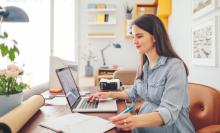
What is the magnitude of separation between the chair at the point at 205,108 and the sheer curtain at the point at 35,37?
2.42 m

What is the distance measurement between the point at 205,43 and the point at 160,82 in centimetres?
123

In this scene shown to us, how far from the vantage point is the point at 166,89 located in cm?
81

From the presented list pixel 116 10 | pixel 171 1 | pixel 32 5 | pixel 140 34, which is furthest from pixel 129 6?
pixel 140 34

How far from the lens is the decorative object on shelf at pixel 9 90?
67 centimetres

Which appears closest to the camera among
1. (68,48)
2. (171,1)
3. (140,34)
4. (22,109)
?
(22,109)

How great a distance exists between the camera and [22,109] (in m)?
0.67

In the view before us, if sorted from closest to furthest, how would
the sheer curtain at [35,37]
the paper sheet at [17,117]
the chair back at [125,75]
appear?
1. the paper sheet at [17,117]
2. the chair back at [125,75]
3. the sheer curtain at [35,37]

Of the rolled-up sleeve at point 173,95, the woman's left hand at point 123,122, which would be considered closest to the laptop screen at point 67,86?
the woman's left hand at point 123,122

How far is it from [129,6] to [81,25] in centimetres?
130

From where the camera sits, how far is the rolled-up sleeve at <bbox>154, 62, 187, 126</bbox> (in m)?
0.73

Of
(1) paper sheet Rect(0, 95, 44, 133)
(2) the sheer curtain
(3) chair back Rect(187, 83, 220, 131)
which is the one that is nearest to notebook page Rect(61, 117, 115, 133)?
(1) paper sheet Rect(0, 95, 44, 133)

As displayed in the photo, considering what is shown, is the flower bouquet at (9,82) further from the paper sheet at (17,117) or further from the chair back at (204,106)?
the chair back at (204,106)

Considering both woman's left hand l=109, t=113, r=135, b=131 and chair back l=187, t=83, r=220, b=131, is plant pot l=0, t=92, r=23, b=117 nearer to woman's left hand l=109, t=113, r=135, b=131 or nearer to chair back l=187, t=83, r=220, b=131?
woman's left hand l=109, t=113, r=135, b=131

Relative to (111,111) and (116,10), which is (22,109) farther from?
(116,10)
